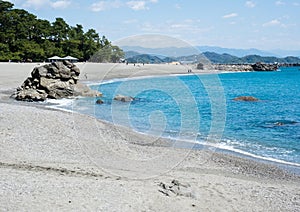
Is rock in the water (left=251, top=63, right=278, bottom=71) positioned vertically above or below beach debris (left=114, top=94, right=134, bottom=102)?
above

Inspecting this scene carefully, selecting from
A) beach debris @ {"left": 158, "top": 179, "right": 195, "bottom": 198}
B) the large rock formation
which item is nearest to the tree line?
the large rock formation

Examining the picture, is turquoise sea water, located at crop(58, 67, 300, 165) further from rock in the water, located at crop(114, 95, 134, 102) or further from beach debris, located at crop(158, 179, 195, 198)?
beach debris, located at crop(158, 179, 195, 198)

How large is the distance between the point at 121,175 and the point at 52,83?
22788 mm

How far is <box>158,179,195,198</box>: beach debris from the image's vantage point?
8.73 metres

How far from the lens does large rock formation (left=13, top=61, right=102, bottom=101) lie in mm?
30169

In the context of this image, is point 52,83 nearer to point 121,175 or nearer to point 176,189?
point 121,175

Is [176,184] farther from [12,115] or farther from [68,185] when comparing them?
[12,115]

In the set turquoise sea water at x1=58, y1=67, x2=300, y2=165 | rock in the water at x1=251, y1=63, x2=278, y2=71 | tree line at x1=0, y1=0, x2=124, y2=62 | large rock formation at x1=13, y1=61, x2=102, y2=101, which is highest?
tree line at x1=0, y1=0, x2=124, y2=62

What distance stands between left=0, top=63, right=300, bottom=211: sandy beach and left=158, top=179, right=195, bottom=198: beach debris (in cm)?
2

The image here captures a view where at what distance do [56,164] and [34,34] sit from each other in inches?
3104

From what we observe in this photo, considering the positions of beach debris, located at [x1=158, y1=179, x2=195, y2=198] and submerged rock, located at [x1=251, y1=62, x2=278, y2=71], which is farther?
submerged rock, located at [x1=251, y1=62, x2=278, y2=71]

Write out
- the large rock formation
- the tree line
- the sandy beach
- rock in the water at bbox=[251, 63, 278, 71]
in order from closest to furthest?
the sandy beach
the large rock formation
the tree line
rock in the water at bbox=[251, 63, 278, 71]

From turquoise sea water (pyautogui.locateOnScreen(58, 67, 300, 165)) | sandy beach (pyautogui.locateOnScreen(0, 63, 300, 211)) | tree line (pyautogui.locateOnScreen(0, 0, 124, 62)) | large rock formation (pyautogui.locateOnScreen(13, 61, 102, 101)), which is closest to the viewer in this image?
sandy beach (pyautogui.locateOnScreen(0, 63, 300, 211))

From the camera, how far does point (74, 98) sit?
32000 mm
